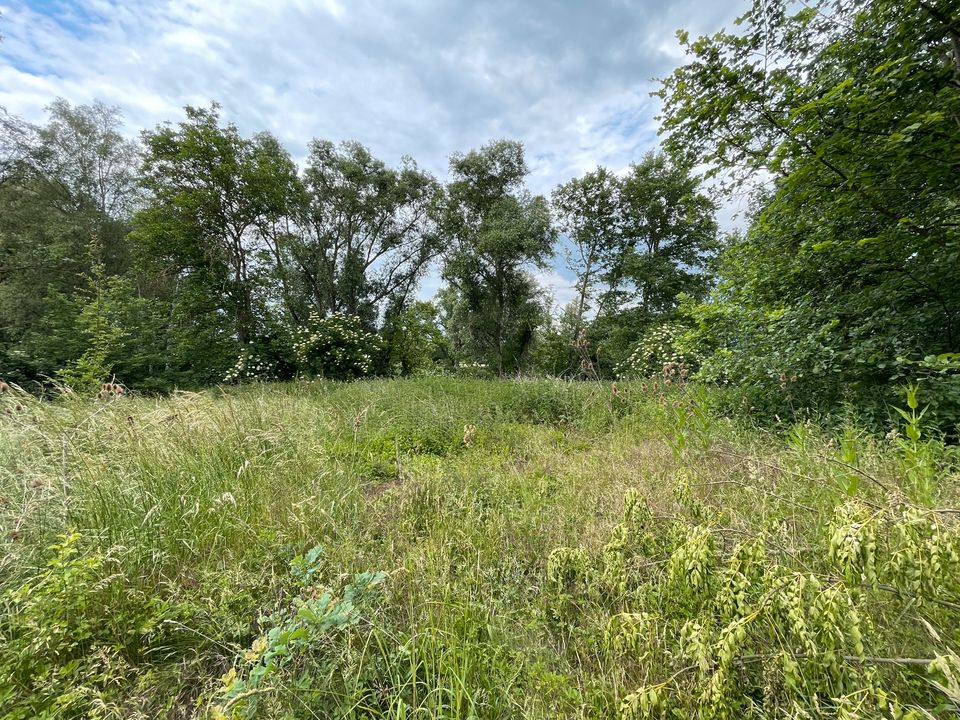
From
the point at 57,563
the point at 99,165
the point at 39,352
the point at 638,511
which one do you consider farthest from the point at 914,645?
the point at 99,165

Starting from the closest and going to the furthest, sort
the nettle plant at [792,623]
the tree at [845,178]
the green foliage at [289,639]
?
the nettle plant at [792,623]
the green foliage at [289,639]
the tree at [845,178]

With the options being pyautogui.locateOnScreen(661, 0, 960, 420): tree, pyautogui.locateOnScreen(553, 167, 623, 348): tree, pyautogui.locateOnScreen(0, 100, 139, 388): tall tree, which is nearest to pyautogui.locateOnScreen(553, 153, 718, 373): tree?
pyautogui.locateOnScreen(553, 167, 623, 348): tree

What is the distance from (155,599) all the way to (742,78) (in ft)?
19.2

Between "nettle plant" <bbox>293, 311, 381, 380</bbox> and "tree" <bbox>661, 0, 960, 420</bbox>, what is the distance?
10641 mm

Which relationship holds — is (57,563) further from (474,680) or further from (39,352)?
(39,352)

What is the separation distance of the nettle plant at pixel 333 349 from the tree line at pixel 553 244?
0.08 m

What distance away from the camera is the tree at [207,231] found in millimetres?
10023

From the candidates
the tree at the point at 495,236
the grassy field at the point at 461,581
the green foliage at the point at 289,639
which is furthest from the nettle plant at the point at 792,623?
the tree at the point at 495,236

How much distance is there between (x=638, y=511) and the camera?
139cm

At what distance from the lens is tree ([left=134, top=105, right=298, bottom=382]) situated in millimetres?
10023

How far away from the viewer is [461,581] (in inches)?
72.4

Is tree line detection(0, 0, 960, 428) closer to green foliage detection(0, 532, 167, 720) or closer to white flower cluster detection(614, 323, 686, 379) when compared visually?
white flower cluster detection(614, 323, 686, 379)

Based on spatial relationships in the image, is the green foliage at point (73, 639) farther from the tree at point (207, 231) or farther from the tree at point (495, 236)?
the tree at point (495, 236)

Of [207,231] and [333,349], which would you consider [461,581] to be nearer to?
[333,349]
